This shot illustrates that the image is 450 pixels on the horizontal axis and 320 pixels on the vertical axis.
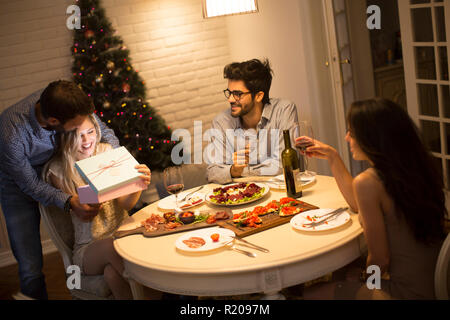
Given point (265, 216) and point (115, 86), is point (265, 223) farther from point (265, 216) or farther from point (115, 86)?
point (115, 86)

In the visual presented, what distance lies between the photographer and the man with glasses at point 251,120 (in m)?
3.09

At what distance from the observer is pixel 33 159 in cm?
270

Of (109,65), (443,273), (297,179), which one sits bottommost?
(443,273)

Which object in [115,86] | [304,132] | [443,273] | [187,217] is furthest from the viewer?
[115,86]

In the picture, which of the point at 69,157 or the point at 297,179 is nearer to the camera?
the point at 297,179

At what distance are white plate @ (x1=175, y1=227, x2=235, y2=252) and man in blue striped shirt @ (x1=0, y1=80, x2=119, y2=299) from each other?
26.1 inches

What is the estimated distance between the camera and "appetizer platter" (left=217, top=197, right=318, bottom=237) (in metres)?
1.95

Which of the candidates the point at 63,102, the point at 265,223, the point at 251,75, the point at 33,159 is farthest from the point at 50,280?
the point at 265,223

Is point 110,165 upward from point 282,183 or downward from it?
upward

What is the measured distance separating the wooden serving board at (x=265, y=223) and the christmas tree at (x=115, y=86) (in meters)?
2.63

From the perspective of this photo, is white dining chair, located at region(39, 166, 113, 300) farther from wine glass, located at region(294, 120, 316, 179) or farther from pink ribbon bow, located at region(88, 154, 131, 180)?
wine glass, located at region(294, 120, 316, 179)

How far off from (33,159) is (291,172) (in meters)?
1.46

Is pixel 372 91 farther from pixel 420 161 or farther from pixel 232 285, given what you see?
→ pixel 232 285

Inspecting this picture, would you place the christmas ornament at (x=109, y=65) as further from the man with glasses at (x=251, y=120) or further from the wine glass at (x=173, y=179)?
the wine glass at (x=173, y=179)
